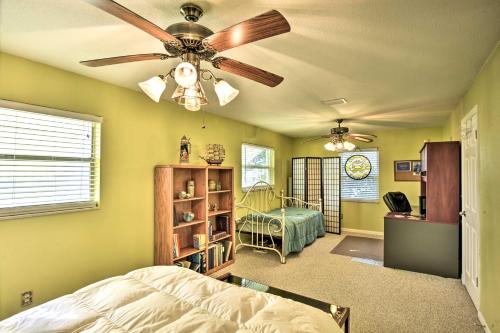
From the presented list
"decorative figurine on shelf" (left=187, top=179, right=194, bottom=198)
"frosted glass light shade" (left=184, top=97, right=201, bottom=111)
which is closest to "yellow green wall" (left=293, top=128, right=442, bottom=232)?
"decorative figurine on shelf" (left=187, top=179, right=194, bottom=198)

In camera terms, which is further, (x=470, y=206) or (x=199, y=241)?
(x=199, y=241)

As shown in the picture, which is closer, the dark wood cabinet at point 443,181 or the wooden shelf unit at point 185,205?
the wooden shelf unit at point 185,205

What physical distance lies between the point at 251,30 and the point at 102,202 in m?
2.52

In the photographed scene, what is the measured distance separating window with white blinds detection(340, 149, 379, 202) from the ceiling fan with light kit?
16.9 feet

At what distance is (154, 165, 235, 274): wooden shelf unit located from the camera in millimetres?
3254

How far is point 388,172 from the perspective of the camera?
5.99 metres

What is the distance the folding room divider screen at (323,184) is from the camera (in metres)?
6.25

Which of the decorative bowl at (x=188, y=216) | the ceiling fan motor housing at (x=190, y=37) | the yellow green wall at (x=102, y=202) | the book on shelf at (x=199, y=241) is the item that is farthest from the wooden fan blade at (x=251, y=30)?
the book on shelf at (x=199, y=241)

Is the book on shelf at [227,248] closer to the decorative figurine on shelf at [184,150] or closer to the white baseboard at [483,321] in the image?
the decorative figurine on shelf at [184,150]

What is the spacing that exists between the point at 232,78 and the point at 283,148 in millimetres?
4118

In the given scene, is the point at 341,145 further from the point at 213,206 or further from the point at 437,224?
the point at 213,206

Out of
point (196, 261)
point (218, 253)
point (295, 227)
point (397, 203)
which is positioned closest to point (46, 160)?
point (196, 261)

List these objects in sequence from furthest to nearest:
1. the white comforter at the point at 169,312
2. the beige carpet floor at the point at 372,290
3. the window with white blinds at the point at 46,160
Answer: the beige carpet floor at the point at 372,290 → the window with white blinds at the point at 46,160 → the white comforter at the point at 169,312

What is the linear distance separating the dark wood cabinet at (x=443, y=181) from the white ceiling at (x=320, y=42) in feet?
2.33
